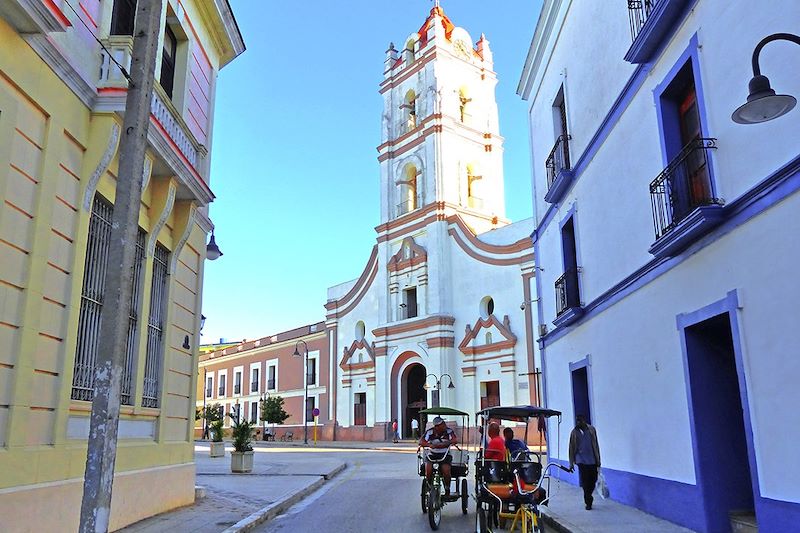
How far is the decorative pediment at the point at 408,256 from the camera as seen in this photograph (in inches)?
1609

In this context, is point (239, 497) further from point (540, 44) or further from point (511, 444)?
point (540, 44)

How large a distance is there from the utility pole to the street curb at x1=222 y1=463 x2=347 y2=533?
4.55m

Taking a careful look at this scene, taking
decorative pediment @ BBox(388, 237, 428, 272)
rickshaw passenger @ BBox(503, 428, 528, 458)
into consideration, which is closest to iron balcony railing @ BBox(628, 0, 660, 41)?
rickshaw passenger @ BBox(503, 428, 528, 458)

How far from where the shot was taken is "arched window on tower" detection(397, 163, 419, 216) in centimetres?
4334

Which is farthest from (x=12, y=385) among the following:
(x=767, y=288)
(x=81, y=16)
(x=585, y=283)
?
(x=585, y=283)

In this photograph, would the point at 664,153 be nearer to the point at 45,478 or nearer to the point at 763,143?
the point at 763,143

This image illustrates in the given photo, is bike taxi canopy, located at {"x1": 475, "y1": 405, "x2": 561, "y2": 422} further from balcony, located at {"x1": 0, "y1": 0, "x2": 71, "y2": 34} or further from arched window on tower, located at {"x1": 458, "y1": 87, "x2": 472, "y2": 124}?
arched window on tower, located at {"x1": 458, "y1": 87, "x2": 472, "y2": 124}

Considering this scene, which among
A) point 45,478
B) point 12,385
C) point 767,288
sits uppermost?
point 767,288

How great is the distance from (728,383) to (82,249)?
27.3 feet

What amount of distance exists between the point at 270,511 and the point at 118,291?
287 inches

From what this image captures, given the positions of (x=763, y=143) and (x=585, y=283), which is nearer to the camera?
(x=763, y=143)

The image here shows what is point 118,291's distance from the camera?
16.9 feet

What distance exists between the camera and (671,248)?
8.78m

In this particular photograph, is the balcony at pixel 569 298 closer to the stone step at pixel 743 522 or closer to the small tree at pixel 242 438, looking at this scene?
the stone step at pixel 743 522
